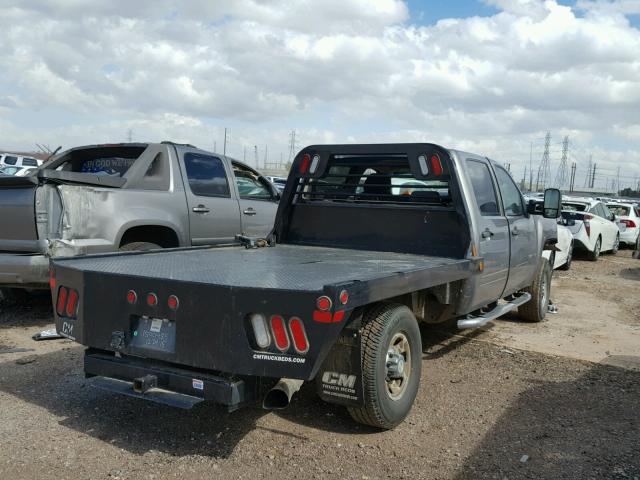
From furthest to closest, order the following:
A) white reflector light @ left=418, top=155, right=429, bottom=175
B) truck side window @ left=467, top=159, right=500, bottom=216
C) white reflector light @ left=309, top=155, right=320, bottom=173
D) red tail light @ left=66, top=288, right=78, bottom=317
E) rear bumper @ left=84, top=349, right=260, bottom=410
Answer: white reflector light @ left=309, top=155, right=320, bottom=173 < truck side window @ left=467, top=159, right=500, bottom=216 < white reflector light @ left=418, top=155, right=429, bottom=175 < red tail light @ left=66, top=288, right=78, bottom=317 < rear bumper @ left=84, top=349, right=260, bottom=410

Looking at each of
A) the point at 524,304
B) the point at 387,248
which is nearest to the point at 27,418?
the point at 387,248

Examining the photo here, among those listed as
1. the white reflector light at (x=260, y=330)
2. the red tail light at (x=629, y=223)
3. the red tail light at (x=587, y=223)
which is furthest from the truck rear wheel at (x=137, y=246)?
the red tail light at (x=629, y=223)

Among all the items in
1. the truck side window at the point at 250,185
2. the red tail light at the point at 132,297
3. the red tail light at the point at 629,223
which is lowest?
the red tail light at the point at 629,223

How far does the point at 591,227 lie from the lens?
15.3 meters

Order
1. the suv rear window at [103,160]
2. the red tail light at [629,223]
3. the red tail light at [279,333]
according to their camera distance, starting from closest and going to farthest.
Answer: the red tail light at [279,333] < the suv rear window at [103,160] < the red tail light at [629,223]

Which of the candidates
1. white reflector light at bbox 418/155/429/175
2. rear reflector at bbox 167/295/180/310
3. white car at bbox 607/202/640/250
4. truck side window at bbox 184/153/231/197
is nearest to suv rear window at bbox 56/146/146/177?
truck side window at bbox 184/153/231/197

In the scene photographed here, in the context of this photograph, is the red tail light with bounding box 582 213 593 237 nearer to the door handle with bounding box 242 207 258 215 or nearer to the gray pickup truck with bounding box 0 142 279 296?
the gray pickup truck with bounding box 0 142 279 296

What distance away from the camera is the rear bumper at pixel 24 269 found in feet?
19.4

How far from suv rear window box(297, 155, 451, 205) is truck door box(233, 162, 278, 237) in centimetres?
188

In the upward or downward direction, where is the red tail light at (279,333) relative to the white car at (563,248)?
upward

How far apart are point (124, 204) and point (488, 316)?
3825 mm

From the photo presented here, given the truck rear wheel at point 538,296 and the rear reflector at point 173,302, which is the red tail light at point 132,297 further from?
the truck rear wheel at point 538,296

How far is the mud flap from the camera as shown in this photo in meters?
3.81

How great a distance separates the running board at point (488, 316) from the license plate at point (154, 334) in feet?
8.66
